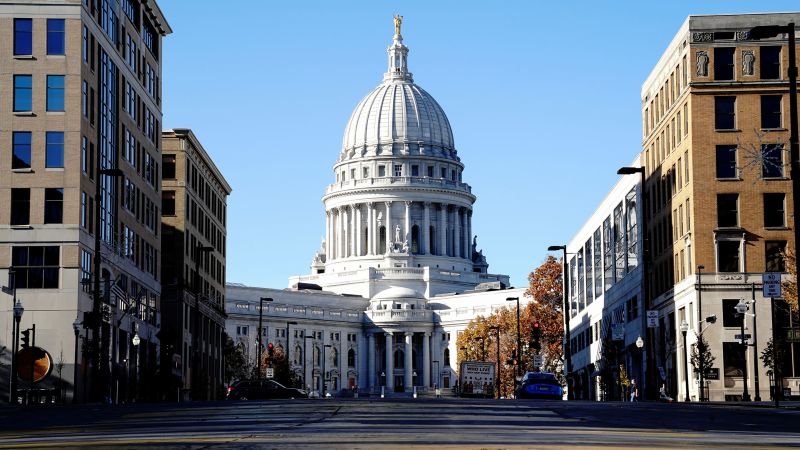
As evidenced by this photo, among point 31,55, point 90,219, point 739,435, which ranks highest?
point 31,55

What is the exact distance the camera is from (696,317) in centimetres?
8575

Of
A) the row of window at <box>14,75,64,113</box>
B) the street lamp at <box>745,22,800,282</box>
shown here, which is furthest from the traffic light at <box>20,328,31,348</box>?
the street lamp at <box>745,22,800,282</box>

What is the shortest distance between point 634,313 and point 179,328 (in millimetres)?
33619

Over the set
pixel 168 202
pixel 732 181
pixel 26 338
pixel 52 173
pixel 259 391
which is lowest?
pixel 259 391

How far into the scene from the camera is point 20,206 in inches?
3147

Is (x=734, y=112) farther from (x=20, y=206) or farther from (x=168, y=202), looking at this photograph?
(x=168, y=202)

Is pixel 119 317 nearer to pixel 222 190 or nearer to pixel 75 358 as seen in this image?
pixel 75 358

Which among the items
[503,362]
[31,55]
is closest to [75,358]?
[31,55]

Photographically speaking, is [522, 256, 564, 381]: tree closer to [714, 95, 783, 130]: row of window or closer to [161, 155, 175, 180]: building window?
[161, 155, 175, 180]: building window

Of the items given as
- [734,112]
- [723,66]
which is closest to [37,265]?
[734,112]

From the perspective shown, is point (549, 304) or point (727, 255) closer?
point (727, 255)

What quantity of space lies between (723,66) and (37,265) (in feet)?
130

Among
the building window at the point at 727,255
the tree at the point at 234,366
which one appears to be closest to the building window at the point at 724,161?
the building window at the point at 727,255

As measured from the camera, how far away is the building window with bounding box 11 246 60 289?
79312mm
